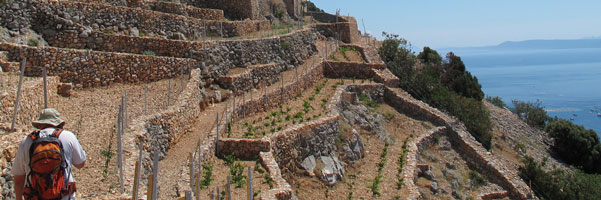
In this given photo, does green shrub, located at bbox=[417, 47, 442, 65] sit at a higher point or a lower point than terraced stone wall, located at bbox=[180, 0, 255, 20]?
lower

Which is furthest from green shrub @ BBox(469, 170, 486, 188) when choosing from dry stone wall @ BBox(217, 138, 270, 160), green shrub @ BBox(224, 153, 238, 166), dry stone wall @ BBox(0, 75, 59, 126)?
dry stone wall @ BBox(0, 75, 59, 126)

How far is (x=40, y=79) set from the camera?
15992mm

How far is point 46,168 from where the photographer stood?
6516 millimetres

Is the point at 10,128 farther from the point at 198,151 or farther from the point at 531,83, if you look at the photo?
the point at 531,83

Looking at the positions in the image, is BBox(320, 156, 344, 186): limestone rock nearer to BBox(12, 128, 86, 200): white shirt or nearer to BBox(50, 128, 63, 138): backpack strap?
BBox(12, 128, 86, 200): white shirt

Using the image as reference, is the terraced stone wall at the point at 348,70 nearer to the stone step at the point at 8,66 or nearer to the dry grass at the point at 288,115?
the dry grass at the point at 288,115

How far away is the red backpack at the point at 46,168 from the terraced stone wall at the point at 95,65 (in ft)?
38.8

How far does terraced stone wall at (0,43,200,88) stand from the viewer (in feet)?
56.7

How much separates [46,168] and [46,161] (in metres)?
0.10

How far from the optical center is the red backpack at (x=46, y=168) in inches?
255

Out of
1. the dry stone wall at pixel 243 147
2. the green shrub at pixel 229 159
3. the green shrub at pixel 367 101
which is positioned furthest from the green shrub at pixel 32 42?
the green shrub at pixel 367 101

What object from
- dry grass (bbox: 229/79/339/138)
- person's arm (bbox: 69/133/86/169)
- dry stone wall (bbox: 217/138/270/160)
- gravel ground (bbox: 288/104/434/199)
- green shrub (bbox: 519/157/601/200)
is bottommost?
green shrub (bbox: 519/157/601/200)

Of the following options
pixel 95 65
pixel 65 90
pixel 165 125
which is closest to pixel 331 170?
pixel 165 125

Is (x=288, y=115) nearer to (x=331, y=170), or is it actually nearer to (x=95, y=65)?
(x=331, y=170)
